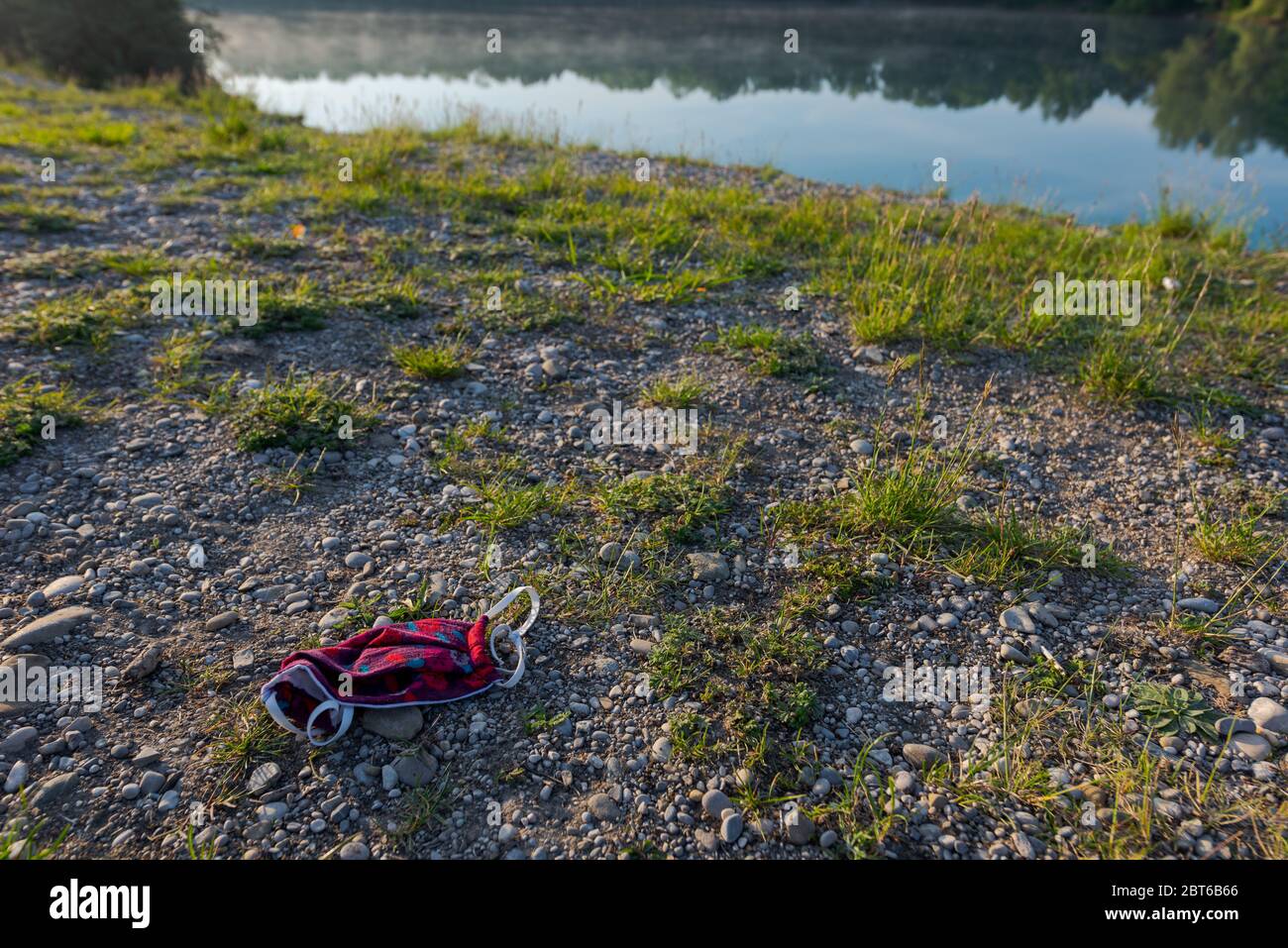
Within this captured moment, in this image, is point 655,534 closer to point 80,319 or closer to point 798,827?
point 798,827

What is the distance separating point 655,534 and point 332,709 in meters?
2.35

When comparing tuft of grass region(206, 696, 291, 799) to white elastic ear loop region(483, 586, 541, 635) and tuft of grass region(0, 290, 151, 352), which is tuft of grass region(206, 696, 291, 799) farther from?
tuft of grass region(0, 290, 151, 352)

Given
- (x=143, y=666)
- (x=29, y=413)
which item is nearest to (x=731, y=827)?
(x=143, y=666)

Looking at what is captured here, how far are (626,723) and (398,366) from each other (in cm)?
445

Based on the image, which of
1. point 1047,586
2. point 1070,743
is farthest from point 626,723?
point 1047,586

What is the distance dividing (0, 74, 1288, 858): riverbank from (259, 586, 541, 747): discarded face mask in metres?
0.13

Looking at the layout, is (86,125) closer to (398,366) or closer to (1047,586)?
(398,366)

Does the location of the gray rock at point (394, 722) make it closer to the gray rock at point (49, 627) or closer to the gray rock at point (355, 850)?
the gray rock at point (355, 850)

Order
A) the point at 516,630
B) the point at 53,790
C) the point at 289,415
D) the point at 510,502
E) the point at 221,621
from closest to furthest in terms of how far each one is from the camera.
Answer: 1. the point at 53,790
2. the point at 221,621
3. the point at 516,630
4. the point at 510,502
5. the point at 289,415

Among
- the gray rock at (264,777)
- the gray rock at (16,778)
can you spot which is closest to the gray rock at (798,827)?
the gray rock at (264,777)

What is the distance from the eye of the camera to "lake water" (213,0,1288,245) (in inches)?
675

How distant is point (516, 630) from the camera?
4.62 meters

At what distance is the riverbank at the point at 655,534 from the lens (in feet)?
12.2

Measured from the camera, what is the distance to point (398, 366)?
7180 millimetres
